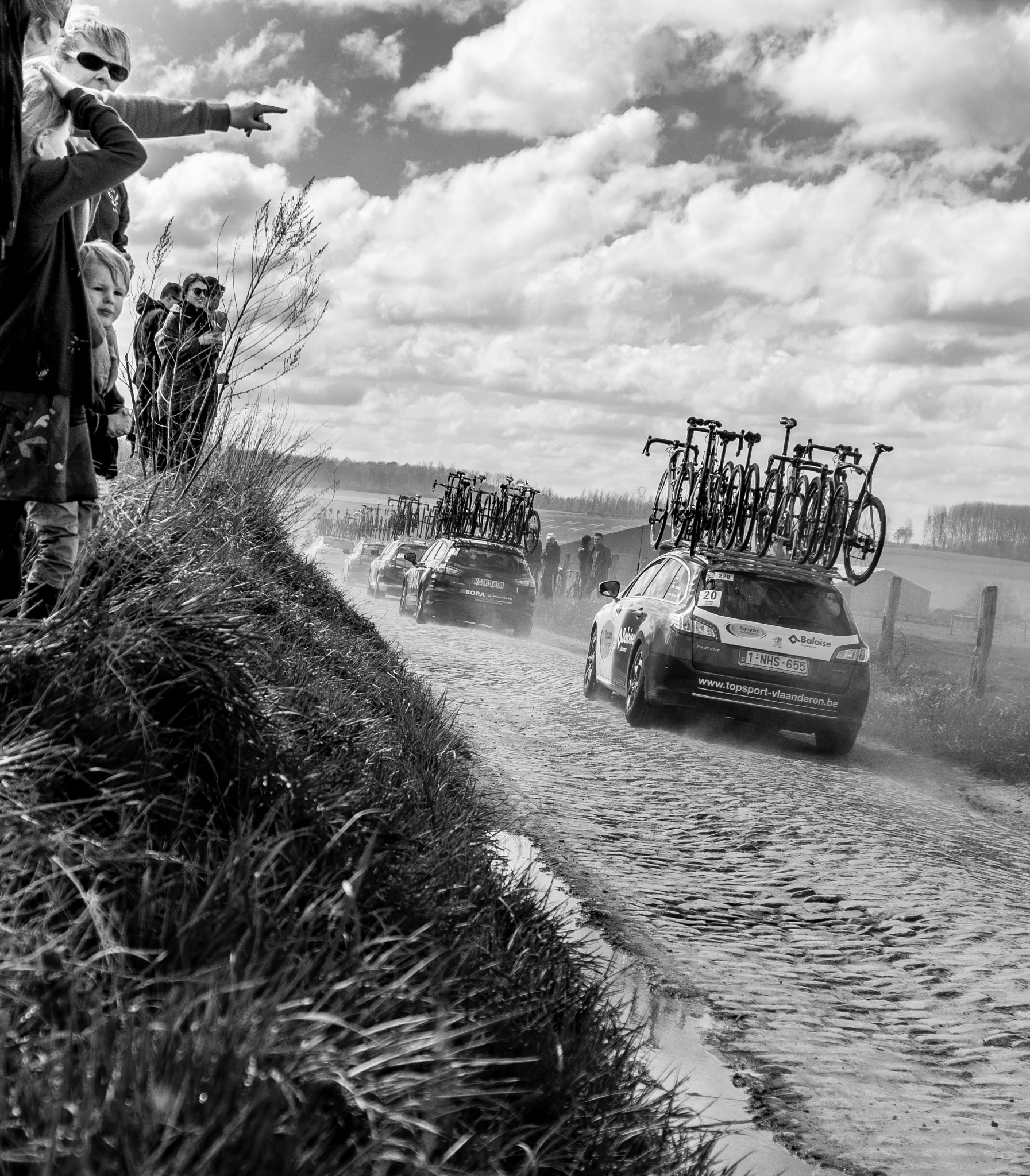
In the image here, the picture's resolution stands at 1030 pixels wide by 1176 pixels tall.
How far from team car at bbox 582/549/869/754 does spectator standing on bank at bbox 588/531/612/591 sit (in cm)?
2064

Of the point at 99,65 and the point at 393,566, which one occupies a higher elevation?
the point at 99,65

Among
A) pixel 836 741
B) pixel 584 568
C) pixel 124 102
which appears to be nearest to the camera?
pixel 124 102

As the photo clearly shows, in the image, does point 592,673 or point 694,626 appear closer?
point 694,626

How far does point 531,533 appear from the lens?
3312 cm

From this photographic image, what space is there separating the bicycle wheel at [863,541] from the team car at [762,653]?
3.97 ft

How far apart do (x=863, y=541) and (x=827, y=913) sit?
7.75 m

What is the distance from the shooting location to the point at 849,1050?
4.08 m

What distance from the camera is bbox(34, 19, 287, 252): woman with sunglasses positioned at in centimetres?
433

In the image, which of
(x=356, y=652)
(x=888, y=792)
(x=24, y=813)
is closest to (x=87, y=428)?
(x=24, y=813)

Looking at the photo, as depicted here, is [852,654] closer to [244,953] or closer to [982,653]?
[982,653]

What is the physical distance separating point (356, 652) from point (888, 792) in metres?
4.05

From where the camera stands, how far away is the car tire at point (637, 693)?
11547 millimetres

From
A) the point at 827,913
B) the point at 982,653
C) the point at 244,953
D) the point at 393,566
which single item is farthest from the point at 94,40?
the point at 393,566

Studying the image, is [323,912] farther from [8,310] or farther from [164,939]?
[8,310]
